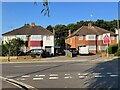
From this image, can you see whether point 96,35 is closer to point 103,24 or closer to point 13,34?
point 13,34

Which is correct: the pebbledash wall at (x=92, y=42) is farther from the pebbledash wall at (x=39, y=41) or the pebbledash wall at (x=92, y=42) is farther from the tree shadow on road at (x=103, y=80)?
the tree shadow on road at (x=103, y=80)

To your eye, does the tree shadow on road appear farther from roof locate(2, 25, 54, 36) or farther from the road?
roof locate(2, 25, 54, 36)

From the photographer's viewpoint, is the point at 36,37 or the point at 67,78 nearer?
the point at 67,78


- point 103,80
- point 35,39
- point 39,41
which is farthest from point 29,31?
point 103,80

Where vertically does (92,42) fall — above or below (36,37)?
below

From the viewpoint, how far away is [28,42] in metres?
66.0

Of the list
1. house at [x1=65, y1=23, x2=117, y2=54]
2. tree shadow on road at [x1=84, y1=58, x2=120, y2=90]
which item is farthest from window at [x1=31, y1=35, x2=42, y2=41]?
tree shadow on road at [x1=84, y1=58, x2=120, y2=90]

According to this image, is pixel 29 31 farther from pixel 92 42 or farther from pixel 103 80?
pixel 103 80

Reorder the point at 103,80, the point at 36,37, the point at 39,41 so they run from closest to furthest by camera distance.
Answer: the point at 103,80, the point at 39,41, the point at 36,37

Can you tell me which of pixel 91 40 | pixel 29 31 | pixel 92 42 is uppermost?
pixel 29 31

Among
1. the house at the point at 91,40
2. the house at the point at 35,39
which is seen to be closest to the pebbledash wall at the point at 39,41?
the house at the point at 35,39

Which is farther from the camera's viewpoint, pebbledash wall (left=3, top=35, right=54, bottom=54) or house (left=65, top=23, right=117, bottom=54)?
house (left=65, top=23, right=117, bottom=54)

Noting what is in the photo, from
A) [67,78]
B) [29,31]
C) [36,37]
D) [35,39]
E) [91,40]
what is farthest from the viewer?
[91,40]

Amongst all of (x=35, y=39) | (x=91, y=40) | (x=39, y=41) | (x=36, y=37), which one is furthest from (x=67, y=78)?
(x=91, y=40)
